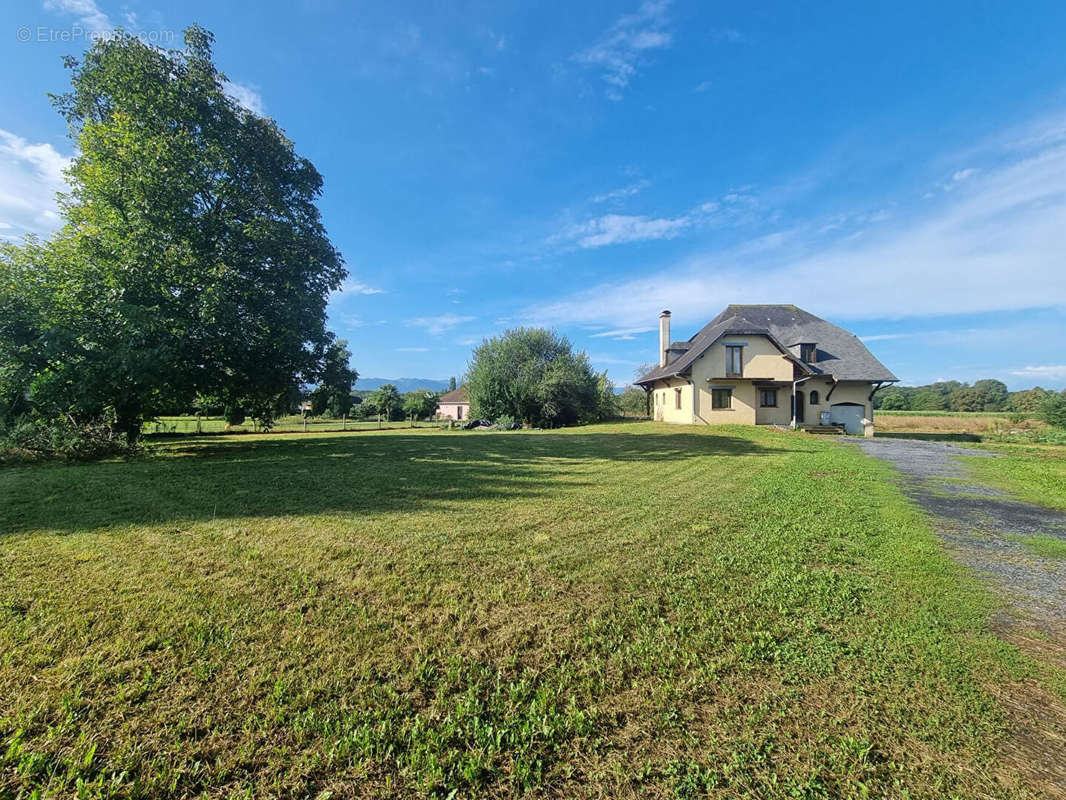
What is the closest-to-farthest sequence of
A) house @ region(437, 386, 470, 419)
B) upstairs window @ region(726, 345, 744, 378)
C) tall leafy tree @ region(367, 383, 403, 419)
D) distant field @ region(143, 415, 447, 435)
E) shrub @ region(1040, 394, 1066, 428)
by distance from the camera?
distant field @ region(143, 415, 447, 435) → shrub @ region(1040, 394, 1066, 428) → upstairs window @ region(726, 345, 744, 378) → tall leafy tree @ region(367, 383, 403, 419) → house @ region(437, 386, 470, 419)

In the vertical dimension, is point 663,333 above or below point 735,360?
above

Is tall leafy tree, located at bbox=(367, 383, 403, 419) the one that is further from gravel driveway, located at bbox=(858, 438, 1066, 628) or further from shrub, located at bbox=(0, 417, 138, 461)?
gravel driveway, located at bbox=(858, 438, 1066, 628)

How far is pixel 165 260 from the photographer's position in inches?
391

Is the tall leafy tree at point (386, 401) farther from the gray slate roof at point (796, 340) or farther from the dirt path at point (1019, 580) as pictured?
the dirt path at point (1019, 580)

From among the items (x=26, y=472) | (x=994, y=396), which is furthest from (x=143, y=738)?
(x=994, y=396)

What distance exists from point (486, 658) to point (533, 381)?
2499 centimetres

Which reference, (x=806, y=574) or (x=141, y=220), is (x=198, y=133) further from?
(x=806, y=574)

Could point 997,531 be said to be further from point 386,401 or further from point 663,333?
point 386,401

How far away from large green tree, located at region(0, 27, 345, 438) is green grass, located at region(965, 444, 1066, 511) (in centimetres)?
1622

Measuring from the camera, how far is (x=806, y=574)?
372 centimetres

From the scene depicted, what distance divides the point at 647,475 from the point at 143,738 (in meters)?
7.79

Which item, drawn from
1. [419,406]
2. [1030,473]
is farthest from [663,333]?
[419,406]

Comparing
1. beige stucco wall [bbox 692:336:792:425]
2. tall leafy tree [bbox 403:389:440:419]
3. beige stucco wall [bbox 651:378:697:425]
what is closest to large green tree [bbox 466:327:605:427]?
beige stucco wall [bbox 651:378:697:425]

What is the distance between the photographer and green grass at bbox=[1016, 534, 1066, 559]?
4305mm
